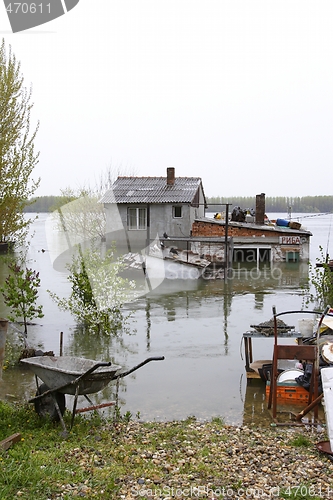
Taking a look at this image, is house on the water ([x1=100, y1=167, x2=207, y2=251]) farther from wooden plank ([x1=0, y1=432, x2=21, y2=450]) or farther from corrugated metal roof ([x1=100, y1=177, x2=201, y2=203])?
wooden plank ([x1=0, y1=432, x2=21, y2=450])

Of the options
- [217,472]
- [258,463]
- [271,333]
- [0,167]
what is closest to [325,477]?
[258,463]

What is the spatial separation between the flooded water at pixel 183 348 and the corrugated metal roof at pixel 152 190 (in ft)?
44.8

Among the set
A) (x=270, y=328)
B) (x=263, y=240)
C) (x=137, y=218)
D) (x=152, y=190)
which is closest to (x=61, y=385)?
(x=270, y=328)

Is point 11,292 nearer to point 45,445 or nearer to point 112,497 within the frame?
point 45,445

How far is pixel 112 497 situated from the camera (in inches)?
168

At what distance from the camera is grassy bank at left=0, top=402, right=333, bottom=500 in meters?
4.40

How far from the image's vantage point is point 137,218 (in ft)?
113

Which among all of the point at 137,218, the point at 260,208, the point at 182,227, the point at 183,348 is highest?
the point at 260,208

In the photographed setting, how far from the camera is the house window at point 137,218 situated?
113 ft

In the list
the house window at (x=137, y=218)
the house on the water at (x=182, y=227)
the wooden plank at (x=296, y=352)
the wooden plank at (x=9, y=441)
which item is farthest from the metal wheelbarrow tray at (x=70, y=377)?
the house window at (x=137, y=218)

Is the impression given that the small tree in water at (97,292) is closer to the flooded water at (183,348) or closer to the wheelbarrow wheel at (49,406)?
the flooded water at (183,348)

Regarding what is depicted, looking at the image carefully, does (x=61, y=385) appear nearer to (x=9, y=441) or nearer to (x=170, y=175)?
(x=9, y=441)

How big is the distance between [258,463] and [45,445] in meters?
2.38

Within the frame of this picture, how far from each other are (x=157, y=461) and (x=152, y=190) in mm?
30324
